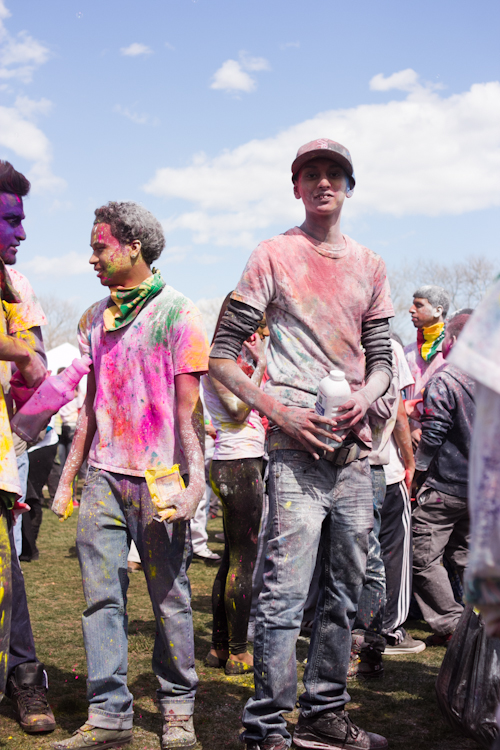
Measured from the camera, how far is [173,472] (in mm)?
2963

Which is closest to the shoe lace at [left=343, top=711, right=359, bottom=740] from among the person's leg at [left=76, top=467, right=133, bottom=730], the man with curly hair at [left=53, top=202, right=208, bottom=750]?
the man with curly hair at [left=53, top=202, right=208, bottom=750]

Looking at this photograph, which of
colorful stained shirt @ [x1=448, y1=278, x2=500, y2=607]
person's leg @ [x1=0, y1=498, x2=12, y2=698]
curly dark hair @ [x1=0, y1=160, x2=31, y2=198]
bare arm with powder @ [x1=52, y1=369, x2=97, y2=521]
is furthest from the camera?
bare arm with powder @ [x1=52, y1=369, x2=97, y2=521]

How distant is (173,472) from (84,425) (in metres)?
0.61

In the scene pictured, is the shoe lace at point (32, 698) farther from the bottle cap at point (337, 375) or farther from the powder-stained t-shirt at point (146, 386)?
A: the bottle cap at point (337, 375)

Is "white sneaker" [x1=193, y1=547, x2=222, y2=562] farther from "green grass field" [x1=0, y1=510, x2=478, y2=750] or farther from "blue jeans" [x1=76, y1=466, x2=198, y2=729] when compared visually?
"blue jeans" [x1=76, y1=466, x2=198, y2=729]

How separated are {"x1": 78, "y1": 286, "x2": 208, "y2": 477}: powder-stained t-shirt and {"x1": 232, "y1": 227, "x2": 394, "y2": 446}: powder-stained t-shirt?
34 centimetres

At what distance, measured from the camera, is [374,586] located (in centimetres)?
422

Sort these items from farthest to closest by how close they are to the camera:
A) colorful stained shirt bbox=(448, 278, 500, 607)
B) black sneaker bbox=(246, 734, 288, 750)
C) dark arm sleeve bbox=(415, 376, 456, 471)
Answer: dark arm sleeve bbox=(415, 376, 456, 471) → black sneaker bbox=(246, 734, 288, 750) → colorful stained shirt bbox=(448, 278, 500, 607)

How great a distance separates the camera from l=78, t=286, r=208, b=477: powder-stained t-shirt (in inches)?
121

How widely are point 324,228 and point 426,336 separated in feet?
12.3

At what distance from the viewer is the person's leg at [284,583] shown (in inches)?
106

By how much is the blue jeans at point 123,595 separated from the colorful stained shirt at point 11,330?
72 centimetres

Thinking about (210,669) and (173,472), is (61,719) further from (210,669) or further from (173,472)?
(173,472)

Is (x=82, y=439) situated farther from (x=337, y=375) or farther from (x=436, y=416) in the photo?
(x=436, y=416)
